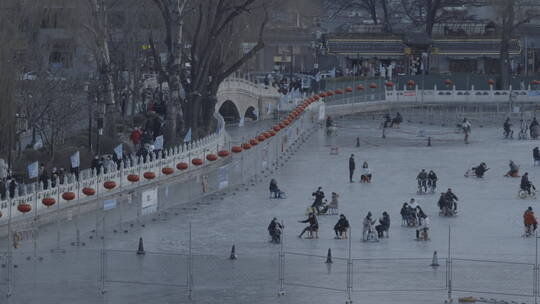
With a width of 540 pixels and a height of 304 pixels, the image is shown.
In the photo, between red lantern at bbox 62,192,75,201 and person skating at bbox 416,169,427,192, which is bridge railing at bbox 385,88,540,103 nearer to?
person skating at bbox 416,169,427,192

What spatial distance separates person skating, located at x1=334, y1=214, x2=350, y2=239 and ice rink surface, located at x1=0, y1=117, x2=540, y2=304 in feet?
1.57

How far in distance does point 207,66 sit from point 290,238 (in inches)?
1076

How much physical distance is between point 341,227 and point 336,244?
1186 millimetres

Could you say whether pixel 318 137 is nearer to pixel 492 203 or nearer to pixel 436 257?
pixel 492 203

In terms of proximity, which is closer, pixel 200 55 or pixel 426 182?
pixel 426 182

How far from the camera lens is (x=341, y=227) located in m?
55.5

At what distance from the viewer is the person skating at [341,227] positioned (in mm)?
55500

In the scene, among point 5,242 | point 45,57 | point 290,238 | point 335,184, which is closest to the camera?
point 5,242

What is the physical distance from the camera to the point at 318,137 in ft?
313

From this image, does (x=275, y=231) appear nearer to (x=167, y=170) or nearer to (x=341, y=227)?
(x=341, y=227)

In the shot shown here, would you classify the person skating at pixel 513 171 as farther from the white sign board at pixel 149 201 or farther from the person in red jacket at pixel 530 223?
the white sign board at pixel 149 201

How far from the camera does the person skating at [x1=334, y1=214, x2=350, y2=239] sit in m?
55.5

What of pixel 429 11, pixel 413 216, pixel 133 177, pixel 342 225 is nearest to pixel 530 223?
pixel 413 216

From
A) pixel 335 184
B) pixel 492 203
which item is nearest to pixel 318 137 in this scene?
pixel 335 184
